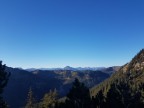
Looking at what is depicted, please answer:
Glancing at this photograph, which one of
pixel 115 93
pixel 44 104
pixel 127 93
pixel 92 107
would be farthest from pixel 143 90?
pixel 44 104

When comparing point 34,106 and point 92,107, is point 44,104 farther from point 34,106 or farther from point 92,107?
point 92,107

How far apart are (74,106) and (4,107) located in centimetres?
1603

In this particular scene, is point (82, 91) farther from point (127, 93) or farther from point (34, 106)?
point (34, 106)

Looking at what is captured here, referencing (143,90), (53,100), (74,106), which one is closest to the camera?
(74,106)

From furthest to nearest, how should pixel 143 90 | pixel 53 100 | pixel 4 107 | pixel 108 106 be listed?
pixel 53 100 < pixel 143 90 < pixel 108 106 < pixel 4 107

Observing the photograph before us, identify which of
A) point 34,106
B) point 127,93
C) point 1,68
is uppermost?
point 1,68

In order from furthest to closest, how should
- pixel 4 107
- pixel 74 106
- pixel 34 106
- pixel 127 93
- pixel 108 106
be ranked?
pixel 34 106 < pixel 127 93 < pixel 108 106 < pixel 74 106 < pixel 4 107

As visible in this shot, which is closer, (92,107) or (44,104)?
(92,107)

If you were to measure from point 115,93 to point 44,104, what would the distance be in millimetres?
32475

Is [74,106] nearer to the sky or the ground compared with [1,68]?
nearer to the ground

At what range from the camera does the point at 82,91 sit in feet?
205

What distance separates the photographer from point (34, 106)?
11719 cm

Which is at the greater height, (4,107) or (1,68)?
(1,68)

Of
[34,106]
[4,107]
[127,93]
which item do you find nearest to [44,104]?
[34,106]
